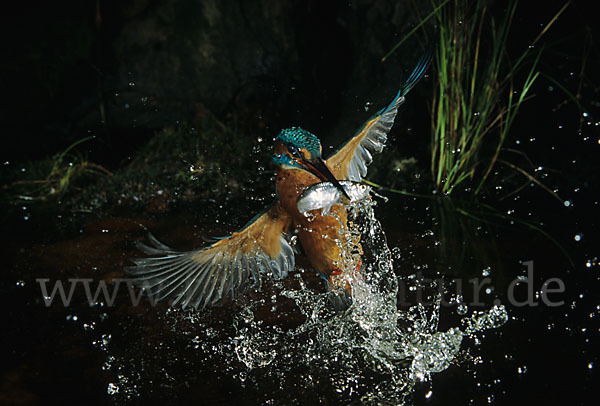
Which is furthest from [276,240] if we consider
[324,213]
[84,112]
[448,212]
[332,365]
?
[84,112]

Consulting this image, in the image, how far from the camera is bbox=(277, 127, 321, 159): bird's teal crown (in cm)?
209

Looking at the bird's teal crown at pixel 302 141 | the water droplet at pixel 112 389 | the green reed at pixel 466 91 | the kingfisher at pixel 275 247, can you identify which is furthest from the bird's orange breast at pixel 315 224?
the green reed at pixel 466 91

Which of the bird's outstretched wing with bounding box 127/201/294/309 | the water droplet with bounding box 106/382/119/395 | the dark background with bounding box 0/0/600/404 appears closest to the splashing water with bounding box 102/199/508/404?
the water droplet with bounding box 106/382/119/395

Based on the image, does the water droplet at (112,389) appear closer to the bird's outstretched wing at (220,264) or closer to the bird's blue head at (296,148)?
the bird's outstretched wing at (220,264)

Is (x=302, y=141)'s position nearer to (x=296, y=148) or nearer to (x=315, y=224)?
(x=296, y=148)

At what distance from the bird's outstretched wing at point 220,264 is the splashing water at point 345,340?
196 mm

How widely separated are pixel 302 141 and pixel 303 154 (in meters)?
0.05

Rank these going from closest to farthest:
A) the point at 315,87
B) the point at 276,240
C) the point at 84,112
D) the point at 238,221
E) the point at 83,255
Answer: the point at 276,240, the point at 83,255, the point at 238,221, the point at 84,112, the point at 315,87

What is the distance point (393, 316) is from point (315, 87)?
2.98 metres

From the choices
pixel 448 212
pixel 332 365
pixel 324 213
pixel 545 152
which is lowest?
pixel 332 365

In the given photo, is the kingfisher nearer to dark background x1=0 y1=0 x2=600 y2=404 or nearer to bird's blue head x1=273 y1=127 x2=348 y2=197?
bird's blue head x1=273 y1=127 x2=348 y2=197

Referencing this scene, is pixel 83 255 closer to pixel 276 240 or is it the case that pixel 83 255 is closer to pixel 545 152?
pixel 276 240

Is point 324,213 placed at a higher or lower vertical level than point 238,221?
lower

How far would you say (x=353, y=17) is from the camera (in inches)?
185
